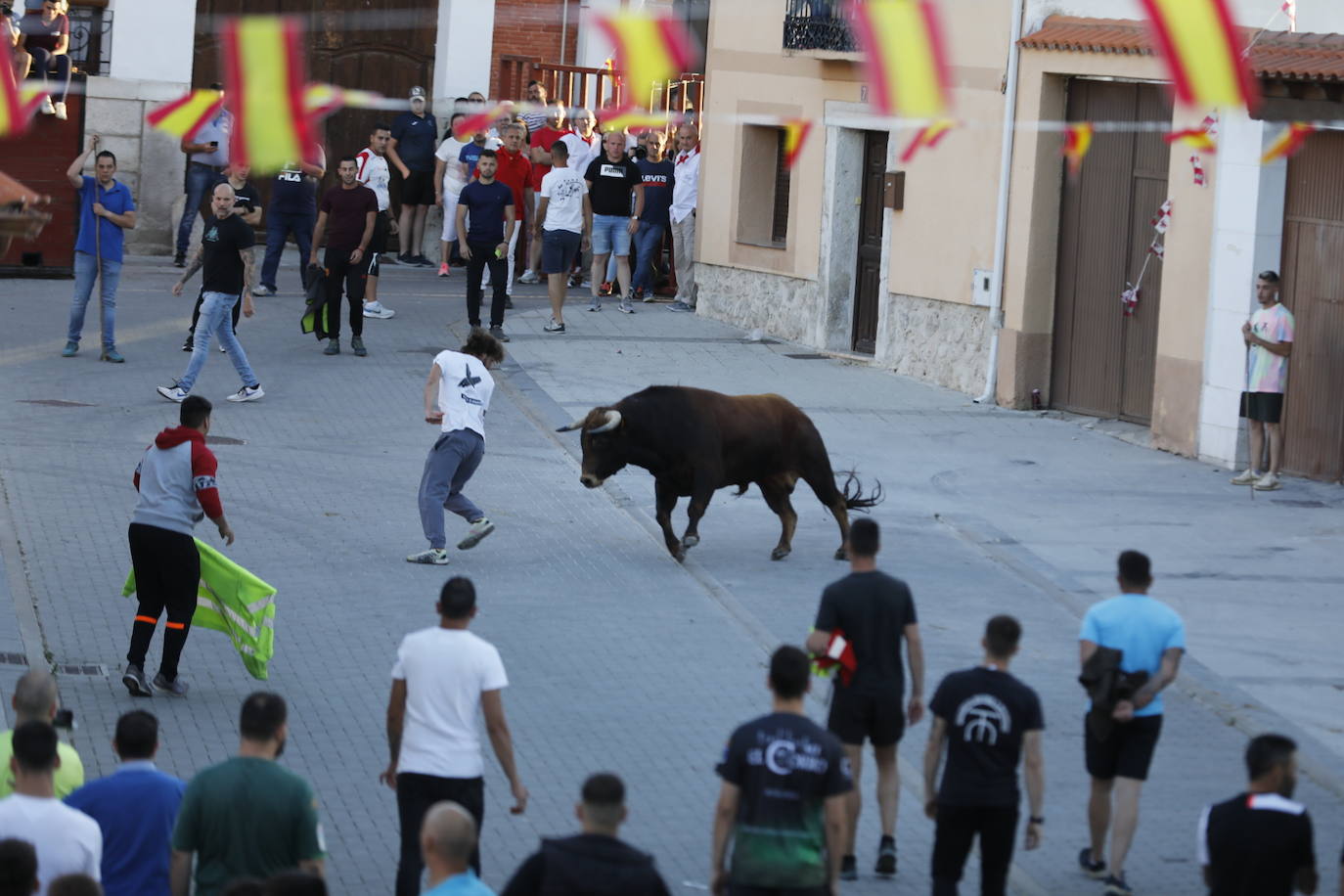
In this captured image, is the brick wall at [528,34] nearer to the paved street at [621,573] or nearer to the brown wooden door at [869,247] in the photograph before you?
the brown wooden door at [869,247]

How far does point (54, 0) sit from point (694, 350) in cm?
856

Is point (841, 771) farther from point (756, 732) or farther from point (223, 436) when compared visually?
point (223, 436)

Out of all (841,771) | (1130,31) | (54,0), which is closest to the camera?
(841,771)

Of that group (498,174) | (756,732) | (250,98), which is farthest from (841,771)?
(498,174)

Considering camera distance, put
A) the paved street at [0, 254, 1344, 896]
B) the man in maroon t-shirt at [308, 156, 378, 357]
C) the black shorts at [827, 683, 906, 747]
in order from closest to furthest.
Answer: the black shorts at [827, 683, 906, 747] → the paved street at [0, 254, 1344, 896] → the man in maroon t-shirt at [308, 156, 378, 357]

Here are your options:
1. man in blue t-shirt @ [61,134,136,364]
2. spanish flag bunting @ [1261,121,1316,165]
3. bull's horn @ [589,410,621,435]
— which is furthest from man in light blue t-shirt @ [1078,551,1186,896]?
man in blue t-shirt @ [61,134,136,364]

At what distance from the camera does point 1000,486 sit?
53.8 ft

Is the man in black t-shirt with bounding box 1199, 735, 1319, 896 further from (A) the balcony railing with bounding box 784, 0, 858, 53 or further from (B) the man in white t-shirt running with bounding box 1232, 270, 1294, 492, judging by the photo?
(A) the balcony railing with bounding box 784, 0, 858, 53

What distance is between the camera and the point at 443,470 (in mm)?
13047

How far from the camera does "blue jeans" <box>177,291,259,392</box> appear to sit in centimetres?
1756

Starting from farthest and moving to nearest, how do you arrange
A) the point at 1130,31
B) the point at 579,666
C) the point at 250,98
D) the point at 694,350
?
the point at 694,350 → the point at 1130,31 → the point at 579,666 → the point at 250,98

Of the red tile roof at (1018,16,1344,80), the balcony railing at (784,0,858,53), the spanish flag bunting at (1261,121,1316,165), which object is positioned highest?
the balcony railing at (784,0,858,53)

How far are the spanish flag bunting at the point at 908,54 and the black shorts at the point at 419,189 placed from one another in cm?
2003

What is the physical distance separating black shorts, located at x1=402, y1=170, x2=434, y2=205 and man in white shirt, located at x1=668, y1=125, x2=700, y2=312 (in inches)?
144
